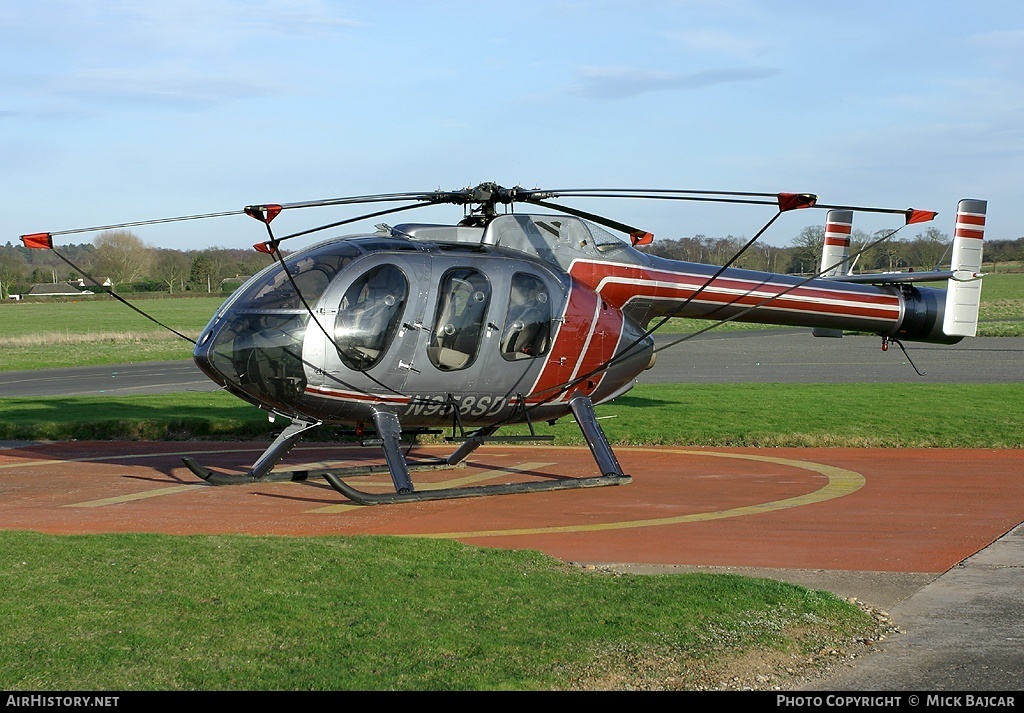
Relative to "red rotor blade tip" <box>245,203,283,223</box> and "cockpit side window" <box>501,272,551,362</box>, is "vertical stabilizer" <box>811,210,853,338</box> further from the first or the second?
"red rotor blade tip" <box>245,203,283,223</box>

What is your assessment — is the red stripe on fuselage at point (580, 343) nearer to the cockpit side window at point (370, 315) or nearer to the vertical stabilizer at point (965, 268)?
the cockpit side window at point (370, 315)

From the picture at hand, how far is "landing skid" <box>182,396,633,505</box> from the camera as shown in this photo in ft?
43.0

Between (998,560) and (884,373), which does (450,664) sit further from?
(884,373)

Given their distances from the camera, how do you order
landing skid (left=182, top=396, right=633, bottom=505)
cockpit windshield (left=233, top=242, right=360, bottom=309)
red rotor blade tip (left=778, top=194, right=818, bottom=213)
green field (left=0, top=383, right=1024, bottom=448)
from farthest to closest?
1. green field (left=0, top=383, right=1024, bottom=448)
2. landing skid (left=182, top=396, right=633, bottom=505)
3. cockpit windshield (left=233, top=242, right=360, bottom=309)
4. red rotor blade tip (left=778, top=194, right=818, bottom=213)

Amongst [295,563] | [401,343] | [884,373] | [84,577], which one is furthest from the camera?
[884,373]

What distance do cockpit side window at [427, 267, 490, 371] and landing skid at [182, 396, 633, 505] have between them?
3.29ft

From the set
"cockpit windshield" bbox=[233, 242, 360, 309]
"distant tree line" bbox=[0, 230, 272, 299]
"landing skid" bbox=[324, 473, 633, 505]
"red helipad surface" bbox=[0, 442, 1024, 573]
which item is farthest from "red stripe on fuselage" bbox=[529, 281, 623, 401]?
"distant tree line" bbox=[0, 230, 272, 299]

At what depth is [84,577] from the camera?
8422 mm

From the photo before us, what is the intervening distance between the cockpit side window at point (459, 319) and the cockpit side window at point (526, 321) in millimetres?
373

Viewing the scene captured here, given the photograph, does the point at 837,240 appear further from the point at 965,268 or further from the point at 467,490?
the point at 467,490

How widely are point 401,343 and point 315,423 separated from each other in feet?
5.15

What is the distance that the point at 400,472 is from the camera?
13.2 metres

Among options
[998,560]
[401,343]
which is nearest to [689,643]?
[998,560]

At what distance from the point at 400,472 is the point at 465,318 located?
6.66ft
